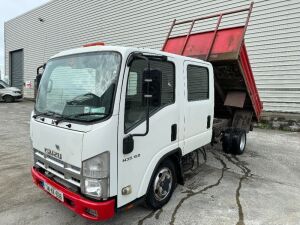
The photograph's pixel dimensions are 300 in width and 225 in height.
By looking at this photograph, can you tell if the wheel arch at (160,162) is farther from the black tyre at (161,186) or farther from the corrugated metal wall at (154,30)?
the corrugated metal wall at (154,30)

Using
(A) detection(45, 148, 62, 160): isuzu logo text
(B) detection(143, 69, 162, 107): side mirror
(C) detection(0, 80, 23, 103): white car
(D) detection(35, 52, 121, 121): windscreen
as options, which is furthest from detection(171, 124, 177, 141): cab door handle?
(C) detection(0, 80, 23, 103): white car

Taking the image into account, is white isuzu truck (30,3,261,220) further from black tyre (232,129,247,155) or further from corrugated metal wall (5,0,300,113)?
corrugated metal wall (5,0,300,113)

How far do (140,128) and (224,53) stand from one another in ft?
9.17

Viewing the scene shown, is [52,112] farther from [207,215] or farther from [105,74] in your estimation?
[207,215]

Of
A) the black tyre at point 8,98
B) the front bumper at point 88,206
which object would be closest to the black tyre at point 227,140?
the front bumper at point 88,206

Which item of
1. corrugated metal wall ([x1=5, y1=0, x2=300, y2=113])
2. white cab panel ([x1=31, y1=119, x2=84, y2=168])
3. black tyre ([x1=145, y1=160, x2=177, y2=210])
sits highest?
corrugated metal wall ([x1=5, y1=0, x2=300, y2=113])

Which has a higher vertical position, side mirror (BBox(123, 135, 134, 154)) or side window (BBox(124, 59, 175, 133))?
side window (BBox(124, 59, 175, 133))

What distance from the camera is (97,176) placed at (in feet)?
9.11

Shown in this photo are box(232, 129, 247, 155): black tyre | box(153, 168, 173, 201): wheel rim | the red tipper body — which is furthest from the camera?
box(232, 129, 247, 155): black tyre

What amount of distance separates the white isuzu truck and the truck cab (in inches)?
0.4

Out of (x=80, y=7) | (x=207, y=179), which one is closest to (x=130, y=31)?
(x=80, y=7)

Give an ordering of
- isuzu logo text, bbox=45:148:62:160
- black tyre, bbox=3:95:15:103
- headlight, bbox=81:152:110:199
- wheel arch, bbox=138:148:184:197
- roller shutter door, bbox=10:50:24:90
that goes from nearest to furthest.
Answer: headlight, bbox=81:152:110:199 → isuzu logo text, bbox=45:148:62:160 → wheel arch, bbox=138:148:184:197 → black tyre, bbox=3:95:15:103 → roller shutter door, bbox=10:50:24:90

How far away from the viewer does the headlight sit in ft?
9.06

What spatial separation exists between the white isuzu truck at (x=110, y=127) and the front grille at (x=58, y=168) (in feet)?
0.04
